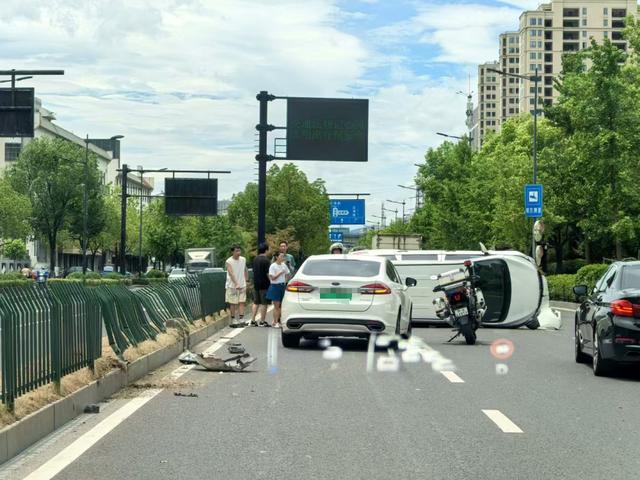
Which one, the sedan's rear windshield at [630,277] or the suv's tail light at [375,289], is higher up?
the sedan's rear windshield at [630,277]

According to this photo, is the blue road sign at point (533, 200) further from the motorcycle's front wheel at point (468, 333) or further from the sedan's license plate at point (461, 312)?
the sedan's license plate at point (461, 312)

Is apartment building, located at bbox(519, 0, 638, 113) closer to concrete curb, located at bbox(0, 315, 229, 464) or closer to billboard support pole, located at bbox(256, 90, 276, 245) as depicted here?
billboard support pole, located at bbox(256, 90, 276, 245)

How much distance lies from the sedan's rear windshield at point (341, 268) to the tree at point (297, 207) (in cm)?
8292

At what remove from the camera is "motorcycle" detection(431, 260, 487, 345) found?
18844 millimetres

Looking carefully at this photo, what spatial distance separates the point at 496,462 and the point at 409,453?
631 mm

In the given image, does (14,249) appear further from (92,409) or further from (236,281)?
(92,409)

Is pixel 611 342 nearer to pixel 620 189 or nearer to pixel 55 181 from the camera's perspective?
pixel 620 189

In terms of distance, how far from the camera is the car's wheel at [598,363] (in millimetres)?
13133

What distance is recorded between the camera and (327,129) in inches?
1394

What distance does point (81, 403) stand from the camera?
971 cm

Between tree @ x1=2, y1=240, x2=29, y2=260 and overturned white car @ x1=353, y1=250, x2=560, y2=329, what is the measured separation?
2993 inches

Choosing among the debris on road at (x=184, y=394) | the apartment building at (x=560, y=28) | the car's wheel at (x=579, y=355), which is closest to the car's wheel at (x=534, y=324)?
the car's wheel at (x=579, y=355)

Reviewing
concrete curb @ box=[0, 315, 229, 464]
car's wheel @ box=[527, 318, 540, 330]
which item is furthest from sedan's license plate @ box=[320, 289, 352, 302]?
car's wheel @ box=[527, 318, 540, 330]

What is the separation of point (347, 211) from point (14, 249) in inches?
1550
